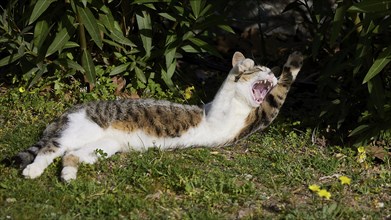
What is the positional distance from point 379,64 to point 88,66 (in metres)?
2.67

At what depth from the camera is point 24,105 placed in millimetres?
6539

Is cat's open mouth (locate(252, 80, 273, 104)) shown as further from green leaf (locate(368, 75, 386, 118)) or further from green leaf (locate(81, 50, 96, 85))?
green leaf (locate(81, 50, 96, 85))

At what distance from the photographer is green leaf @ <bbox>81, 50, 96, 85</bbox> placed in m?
6.27

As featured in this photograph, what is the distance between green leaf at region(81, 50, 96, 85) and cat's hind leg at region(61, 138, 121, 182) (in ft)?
2.69

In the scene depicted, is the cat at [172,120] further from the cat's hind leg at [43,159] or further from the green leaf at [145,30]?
the green leaf at [145,30]

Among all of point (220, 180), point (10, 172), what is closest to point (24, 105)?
point (10, 172)

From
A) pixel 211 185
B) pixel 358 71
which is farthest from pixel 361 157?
pixel 211 185

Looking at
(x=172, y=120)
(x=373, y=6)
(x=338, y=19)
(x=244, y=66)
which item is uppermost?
(x=373, y=6)

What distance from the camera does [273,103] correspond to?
620 centimetres

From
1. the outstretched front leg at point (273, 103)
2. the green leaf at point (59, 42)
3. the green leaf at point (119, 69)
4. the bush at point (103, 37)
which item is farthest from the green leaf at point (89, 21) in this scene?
the outstretched front leg at point (273, 103)

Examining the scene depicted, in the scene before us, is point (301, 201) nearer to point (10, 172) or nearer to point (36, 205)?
point (36, 205)

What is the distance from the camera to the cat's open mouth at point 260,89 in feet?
19.8

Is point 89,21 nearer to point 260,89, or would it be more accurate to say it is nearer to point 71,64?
point 71,64

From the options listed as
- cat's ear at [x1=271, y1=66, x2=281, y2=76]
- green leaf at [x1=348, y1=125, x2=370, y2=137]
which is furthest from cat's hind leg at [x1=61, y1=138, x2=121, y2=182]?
green leaf at [x1=348, y1=125, x2=370, y2=137]
